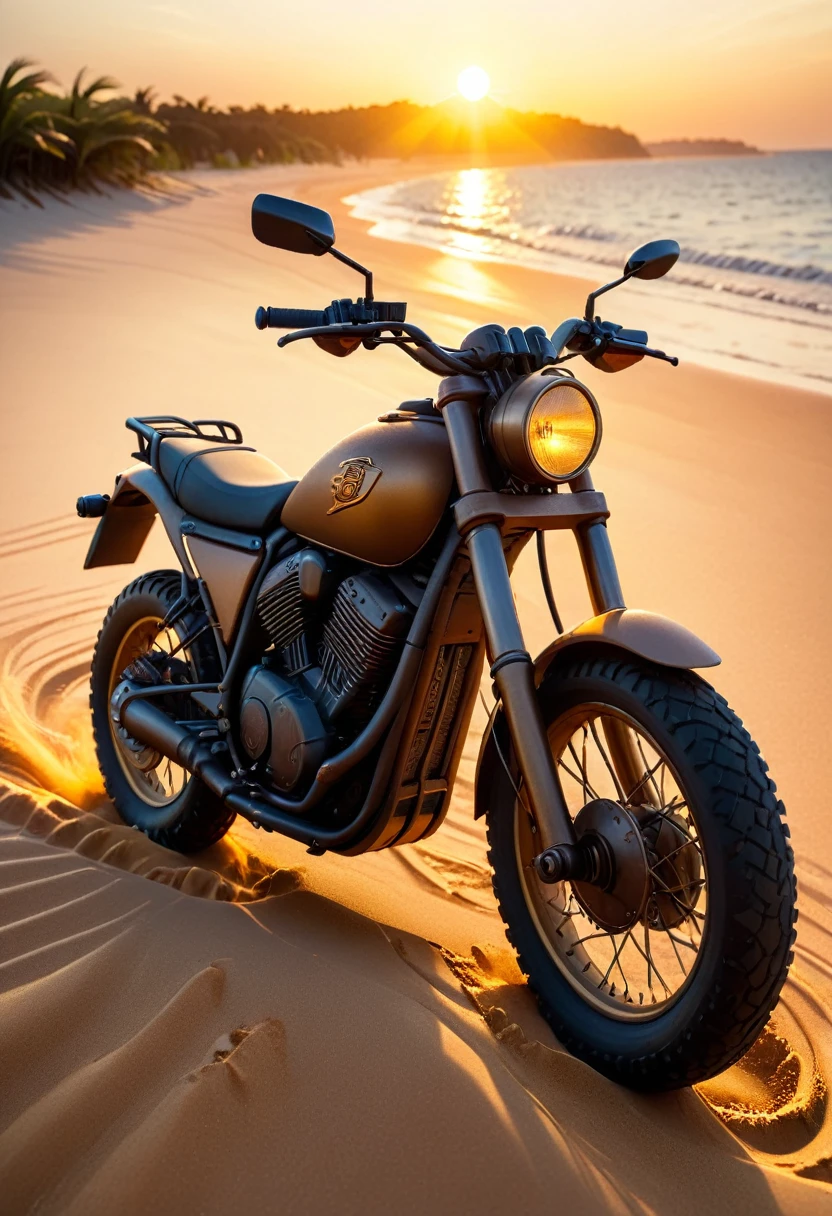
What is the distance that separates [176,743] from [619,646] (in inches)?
55.3

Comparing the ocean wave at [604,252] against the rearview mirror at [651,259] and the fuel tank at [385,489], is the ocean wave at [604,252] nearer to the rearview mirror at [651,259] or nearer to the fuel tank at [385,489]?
the rearview mirror at [651,259]

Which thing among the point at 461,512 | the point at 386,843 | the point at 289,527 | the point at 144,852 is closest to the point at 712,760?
the point at 461,512

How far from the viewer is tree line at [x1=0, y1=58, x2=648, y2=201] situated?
739 inches

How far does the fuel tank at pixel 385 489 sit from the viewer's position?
2541 mm

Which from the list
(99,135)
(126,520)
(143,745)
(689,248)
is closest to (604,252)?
(689,248)

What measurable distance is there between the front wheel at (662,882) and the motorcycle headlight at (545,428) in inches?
16.3

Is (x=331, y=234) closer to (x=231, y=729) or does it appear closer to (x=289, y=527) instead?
(x=289, y=527)

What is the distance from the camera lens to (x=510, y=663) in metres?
2.34

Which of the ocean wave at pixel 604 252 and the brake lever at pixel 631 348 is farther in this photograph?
the ocean wave at pixel 604 252

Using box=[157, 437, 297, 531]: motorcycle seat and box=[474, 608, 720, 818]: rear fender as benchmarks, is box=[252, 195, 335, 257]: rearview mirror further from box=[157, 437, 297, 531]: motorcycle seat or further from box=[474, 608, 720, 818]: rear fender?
box=[474, 608, 720, 818]: rear fender

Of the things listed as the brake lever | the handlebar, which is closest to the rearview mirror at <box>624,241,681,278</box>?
the brake lever

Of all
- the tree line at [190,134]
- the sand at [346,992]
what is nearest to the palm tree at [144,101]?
the tree line at [190,134]

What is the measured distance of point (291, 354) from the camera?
31.4ft

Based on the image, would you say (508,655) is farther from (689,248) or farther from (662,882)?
(689,248)
